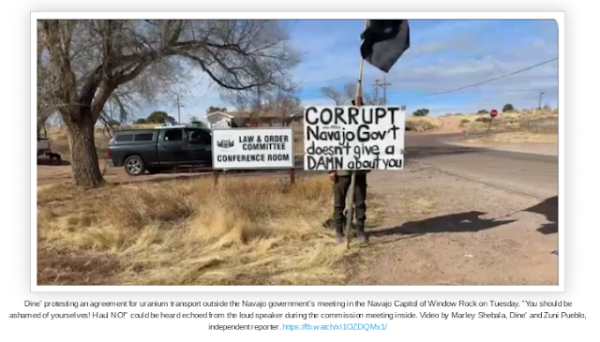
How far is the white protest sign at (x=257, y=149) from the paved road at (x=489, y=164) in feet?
3.84

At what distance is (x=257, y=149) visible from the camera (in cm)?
407

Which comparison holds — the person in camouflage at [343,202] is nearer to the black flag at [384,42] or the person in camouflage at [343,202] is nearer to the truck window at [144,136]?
the black flag at [384,42]

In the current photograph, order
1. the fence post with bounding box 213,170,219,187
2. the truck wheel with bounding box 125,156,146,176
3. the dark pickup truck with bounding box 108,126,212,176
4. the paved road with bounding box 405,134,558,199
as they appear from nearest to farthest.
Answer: the fence post with bounding box 213,170,219,187
the dark pickup truck with bounding box 108,126,212,176
the paved road with bounding box 405,134,558,199
the truck wheel with bounding box 125,156,146,176

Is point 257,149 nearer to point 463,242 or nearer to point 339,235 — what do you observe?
point 339,235

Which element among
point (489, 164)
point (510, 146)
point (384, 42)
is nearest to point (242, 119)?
point (384, 42)

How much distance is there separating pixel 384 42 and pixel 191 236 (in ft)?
6.75

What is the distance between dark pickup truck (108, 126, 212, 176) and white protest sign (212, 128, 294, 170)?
0.79 metres

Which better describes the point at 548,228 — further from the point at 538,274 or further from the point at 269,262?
the point at 269,262

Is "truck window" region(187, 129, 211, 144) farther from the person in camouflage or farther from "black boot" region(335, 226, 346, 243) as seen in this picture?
"black boot" region(335, 226, 346, 243)

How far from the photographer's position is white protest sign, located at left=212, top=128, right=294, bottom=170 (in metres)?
4.05

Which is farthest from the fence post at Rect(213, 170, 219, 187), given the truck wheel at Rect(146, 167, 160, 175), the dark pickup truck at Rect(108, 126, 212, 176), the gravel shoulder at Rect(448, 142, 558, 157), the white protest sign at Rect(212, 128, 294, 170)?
the gravel shoulder at Rect(448, 142, 558, 157)

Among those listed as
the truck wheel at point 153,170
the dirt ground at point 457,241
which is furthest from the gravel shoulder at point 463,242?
the truck wheel at point 153,170
